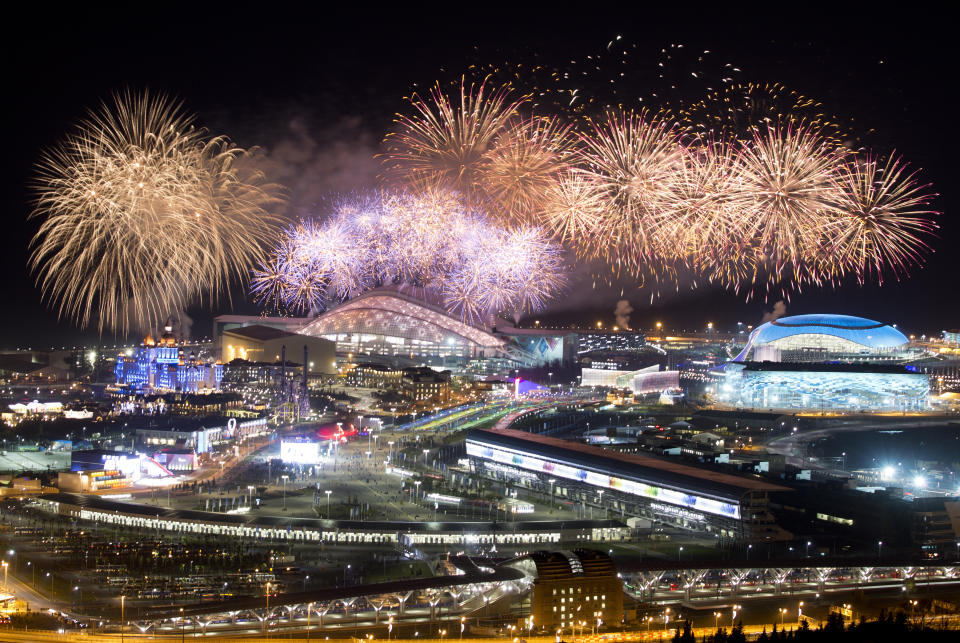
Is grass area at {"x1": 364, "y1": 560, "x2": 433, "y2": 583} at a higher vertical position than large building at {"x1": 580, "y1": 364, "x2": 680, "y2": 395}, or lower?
lower

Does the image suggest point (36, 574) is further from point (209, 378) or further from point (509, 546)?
point (209, 378)

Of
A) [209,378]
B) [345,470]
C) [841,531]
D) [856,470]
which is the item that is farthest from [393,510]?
[209,378]

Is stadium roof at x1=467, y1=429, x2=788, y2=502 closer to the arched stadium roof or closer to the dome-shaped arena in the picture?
the dome-shaped arena

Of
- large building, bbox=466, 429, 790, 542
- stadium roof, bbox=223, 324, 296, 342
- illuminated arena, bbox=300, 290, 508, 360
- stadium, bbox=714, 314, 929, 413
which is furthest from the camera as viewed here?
illuminated arena, bbox=300, 290, 508, 360

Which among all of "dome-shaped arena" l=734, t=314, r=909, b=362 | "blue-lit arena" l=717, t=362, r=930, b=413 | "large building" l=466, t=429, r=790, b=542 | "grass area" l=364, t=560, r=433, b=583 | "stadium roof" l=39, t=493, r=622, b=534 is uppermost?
"dome-shaped arena" l=734, t=314, r=909, b=362

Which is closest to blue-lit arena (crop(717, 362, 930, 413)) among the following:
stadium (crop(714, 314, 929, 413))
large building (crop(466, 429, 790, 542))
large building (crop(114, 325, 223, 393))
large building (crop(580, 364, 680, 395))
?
stadium (crop(714, 314, 929, 413))

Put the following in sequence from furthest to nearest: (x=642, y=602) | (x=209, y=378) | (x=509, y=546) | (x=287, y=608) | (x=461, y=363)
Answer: (x=461, y=363)
(x=209, y=378)
(x=509, y=546)
(x=642, y=602)
(x=287, y=608)

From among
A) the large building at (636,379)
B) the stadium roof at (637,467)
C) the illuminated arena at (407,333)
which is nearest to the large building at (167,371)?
the illuminated arena at (407,333)
